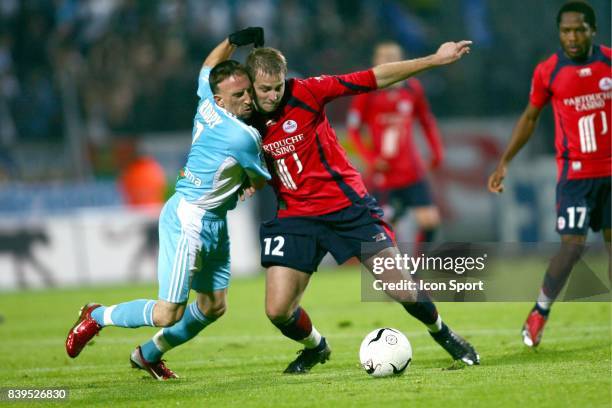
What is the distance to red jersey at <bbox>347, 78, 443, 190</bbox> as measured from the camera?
12328mm

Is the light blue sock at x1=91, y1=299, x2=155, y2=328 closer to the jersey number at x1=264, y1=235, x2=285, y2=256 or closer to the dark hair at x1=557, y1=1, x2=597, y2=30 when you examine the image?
the jersey number at x1=264, y1=235, x2=285, y2=256

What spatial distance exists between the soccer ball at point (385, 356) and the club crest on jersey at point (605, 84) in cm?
257

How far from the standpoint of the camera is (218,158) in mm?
6828

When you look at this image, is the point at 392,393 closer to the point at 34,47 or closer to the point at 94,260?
the point at 94,260

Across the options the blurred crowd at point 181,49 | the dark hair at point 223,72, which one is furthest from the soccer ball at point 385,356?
the blurred crowd at point 181,49

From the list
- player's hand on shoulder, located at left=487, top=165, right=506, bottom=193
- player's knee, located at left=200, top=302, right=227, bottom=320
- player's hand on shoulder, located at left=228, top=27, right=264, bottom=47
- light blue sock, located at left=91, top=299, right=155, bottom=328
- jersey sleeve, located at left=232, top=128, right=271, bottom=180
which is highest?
player's hand on shoulder, located at left=228, top=27, right=264, bottom=47

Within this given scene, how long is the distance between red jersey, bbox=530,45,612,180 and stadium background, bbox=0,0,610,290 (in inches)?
340

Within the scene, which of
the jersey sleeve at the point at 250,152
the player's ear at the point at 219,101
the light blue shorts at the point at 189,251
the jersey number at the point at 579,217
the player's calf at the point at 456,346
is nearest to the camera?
the jersey sleeve at the point at 250,152

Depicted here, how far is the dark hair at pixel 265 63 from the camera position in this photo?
21.9 feet

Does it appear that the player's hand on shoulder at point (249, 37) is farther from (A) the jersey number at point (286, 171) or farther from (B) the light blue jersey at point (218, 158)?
(A) the jersey number at point (286, 171)

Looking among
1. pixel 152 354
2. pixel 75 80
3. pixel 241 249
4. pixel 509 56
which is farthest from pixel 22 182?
pixel 152 354

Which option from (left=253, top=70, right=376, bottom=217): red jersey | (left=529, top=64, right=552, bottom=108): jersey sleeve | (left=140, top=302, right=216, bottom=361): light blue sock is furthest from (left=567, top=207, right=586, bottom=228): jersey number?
(left=140, top=302, right=216, bottom=361): light blue sock

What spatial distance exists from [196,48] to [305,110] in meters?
12.3

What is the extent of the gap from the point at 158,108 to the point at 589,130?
11.1m
